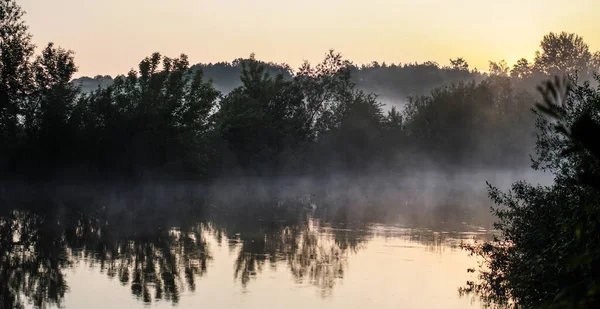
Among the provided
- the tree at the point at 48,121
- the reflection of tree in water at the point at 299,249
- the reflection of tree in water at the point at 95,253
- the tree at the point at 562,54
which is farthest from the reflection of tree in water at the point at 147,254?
the tree at the point at 562,54

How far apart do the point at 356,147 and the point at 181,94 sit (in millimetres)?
23806

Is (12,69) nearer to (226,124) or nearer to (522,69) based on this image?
(226,124)

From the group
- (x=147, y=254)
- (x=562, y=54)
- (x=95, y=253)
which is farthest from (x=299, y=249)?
(x=562, y=54)

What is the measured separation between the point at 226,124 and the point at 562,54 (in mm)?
90914

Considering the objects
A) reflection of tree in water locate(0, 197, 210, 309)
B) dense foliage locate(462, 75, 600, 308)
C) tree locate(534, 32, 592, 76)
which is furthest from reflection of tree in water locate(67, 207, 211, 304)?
tree locate(534, 32, 592, 76)

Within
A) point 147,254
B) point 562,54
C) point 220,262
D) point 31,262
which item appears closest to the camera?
point 31,262

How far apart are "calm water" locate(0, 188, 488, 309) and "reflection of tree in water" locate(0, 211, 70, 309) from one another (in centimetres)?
4

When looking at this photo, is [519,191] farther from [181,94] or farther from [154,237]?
[181,94]

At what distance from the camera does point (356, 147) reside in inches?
3155

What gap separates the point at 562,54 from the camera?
464 feet

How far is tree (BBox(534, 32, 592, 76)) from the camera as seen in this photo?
141 metres

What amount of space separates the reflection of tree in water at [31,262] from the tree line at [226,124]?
13.2 metres

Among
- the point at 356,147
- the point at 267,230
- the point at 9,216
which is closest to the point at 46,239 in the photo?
the point at 9,216

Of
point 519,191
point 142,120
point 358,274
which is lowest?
point 358,274
